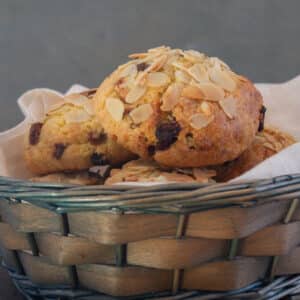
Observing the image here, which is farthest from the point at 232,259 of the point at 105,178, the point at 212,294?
the point at 105,178

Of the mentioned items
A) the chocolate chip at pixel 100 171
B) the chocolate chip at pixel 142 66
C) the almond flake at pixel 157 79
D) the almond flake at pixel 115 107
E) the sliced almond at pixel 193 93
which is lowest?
the chocolate chip at pixel 100 171

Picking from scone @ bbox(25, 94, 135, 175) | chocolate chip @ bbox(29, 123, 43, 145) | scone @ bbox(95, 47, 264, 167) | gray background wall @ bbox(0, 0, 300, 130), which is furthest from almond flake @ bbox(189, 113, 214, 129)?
gray background wall @ bbox(0, 0, 300, 130)

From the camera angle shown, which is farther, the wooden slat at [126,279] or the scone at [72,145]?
the scone at [72,145]

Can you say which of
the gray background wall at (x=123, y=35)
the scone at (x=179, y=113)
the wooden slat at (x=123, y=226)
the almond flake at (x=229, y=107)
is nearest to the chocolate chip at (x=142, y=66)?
the scone at (x=179, y=113)

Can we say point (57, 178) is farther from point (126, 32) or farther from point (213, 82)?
point (126, 32)

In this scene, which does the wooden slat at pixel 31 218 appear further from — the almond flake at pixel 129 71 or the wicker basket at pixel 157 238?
the almond flake at pixel 129 71

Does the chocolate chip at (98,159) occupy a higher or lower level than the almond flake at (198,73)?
lower

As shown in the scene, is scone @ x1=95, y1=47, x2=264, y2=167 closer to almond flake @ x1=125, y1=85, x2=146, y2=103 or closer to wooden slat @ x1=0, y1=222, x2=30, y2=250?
almond flake @ x1=125, y1=85, x2=146, y2=103
